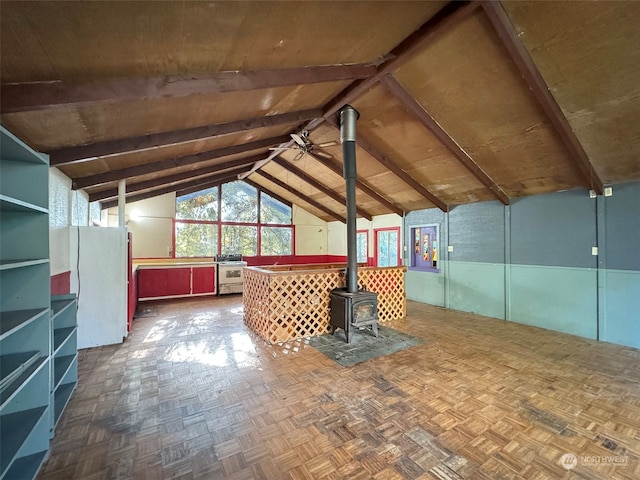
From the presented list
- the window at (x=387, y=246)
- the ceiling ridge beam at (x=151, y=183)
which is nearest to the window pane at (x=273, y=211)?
the ceiling ridge beam at (x=151, y=183)

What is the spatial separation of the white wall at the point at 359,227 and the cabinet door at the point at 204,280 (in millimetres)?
4263

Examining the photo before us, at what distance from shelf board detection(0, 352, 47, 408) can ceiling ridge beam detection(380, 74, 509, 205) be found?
4120 mm

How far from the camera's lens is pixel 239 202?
8.95 metres

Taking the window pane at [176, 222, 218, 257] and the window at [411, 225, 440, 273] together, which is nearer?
the window at [411, 225, 440, 273]

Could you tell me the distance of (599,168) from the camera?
12.7 feet

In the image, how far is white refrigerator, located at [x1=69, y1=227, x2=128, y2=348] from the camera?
150 inches

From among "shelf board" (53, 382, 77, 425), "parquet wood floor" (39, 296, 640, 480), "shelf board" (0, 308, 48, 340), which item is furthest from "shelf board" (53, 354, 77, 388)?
"shelf board" (0, 308, 48, 340)

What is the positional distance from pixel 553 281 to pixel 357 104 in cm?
442

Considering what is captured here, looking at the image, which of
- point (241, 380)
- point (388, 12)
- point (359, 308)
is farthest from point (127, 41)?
point (359, 308)

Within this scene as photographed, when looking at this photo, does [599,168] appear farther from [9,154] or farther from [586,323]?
[9,154]

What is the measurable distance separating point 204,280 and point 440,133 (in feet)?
21.0

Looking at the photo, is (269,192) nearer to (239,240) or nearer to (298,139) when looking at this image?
(239,240)

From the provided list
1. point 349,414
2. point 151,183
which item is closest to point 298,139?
point 151,183

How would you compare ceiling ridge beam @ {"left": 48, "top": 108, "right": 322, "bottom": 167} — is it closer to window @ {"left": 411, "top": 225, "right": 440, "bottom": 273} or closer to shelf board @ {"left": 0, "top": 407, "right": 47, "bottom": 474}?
shelf board @ {"left": 0, "top": 407, "right": 47, "bottom": 474}
